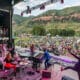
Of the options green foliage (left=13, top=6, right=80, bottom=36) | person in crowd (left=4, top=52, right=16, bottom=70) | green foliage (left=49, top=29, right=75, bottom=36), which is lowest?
person in crowd (left=4, top=52, right=16, bottom=70)

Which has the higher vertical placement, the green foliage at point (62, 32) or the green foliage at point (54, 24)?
the green foliage at point (54, 24)

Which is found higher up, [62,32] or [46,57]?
[62,32]

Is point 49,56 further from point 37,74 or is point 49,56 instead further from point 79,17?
point 79,17

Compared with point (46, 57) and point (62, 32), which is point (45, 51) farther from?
point (62, 32)

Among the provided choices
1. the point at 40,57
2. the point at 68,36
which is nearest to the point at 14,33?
the point at 40,57

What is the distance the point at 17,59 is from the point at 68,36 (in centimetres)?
70

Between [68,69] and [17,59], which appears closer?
[68,69]

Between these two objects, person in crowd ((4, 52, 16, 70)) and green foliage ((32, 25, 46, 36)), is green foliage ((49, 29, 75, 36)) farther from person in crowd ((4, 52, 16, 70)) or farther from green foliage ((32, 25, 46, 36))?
person in crowd ((4, 52, 16, 70))

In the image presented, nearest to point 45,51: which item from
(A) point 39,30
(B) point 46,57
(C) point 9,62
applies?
(B) point 46,57

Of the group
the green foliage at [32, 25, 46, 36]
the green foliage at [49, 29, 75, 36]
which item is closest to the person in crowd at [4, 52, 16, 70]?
the green foliage at [32, 25, 46, 36]

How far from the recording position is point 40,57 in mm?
4059

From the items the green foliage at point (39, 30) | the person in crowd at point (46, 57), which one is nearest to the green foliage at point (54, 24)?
the green foliage at point (39, 30)

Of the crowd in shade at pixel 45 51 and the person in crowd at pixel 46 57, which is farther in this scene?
the person in crowd at pixel 46 57

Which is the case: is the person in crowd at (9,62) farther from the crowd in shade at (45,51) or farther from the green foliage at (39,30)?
the green foliage at (39,30)
